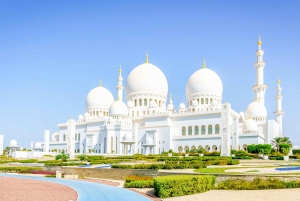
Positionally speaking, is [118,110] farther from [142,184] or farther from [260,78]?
[142,184]

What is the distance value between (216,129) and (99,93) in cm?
2568

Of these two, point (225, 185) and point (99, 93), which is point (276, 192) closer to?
point (225, 185)

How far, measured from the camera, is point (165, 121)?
175 ft

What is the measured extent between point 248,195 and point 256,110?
44.3 m

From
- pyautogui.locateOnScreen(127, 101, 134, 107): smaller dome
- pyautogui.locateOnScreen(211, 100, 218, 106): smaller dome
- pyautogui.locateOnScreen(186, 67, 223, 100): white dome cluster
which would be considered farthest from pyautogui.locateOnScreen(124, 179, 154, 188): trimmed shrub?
pyautogui.locateOnScreen(127, 101, 134, 107): smaller dome

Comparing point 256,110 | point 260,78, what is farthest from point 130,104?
point 260,78

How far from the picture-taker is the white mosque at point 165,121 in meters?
49.0

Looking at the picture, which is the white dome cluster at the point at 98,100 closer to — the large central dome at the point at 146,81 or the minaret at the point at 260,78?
the large central dome at the point at 146,81

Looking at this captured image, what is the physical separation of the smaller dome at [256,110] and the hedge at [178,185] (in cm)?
4300

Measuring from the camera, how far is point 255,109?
5459cm

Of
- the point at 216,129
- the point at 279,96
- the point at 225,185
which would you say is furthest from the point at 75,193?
the point at 279,96

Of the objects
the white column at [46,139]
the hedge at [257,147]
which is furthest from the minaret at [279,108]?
the white column at [46,139]

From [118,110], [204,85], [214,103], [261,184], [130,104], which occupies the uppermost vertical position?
[204,85]

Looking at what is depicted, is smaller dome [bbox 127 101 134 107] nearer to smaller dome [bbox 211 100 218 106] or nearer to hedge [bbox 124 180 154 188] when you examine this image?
smaller dome [bbox 211 100 218 106]
